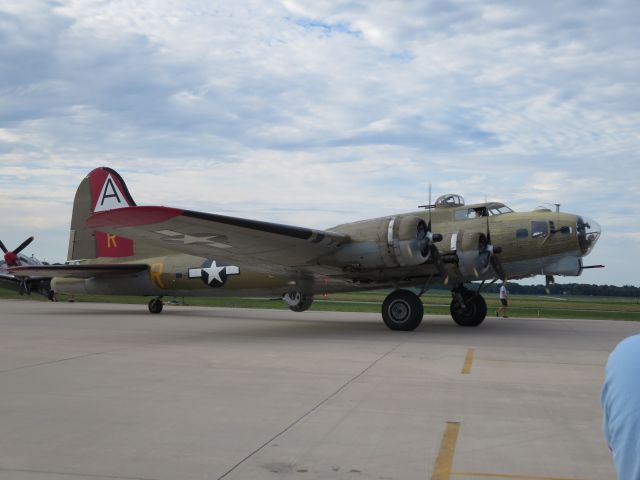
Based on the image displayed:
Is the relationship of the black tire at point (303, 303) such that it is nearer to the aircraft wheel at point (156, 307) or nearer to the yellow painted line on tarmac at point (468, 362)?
the aircraft wheel at point (156, 307)

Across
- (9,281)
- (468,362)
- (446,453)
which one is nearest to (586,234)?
(468,362)

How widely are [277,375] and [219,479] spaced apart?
4187 millimetres

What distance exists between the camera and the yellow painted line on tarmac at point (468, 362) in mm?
8867

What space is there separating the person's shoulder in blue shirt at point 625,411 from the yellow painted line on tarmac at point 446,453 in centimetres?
288

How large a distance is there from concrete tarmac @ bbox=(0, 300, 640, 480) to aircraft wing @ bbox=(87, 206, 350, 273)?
2401 mm

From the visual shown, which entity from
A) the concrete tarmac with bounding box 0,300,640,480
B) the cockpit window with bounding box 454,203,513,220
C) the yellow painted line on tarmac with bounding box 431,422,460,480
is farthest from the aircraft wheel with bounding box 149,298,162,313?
the yellow painted line on tarmac with bounding box 431,422,460,480

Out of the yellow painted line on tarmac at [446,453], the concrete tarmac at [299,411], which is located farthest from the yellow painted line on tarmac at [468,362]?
the yellow painted line on tarmac at [446,453]

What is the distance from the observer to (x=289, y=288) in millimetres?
17844

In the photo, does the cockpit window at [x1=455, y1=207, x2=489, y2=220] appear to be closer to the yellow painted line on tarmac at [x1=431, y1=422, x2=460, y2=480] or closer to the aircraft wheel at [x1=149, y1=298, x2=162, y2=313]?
the yellow painted line on tarmac at [x1=431, y1=422, x2=460, y2=480]

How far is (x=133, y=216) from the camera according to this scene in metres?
12.0

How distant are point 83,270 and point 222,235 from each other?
9.64 metres

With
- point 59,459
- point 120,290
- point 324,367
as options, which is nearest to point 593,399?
point 324,367

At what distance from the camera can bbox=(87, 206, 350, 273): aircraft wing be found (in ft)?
39.7

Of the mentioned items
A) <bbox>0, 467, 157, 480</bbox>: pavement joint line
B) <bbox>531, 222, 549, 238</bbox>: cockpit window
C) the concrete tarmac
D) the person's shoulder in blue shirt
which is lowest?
<bbox>0, 467, 157, 480</bbox>: pavement joint line
